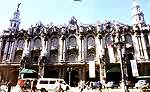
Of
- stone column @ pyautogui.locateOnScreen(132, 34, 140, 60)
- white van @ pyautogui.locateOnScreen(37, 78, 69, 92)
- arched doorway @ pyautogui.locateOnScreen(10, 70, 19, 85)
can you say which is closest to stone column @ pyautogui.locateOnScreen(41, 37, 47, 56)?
arched doorway @ pyautogui.locateOnScreen(10, 70, 19, 85)

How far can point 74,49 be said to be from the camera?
139 feet

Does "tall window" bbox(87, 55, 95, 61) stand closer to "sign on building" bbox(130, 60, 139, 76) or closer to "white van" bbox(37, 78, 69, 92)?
"sign on building" bbox(130, 60, 139, 76)

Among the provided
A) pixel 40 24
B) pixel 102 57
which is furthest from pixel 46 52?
pixel 102 57

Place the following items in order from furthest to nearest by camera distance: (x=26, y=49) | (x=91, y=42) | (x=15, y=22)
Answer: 1. (x=15, y=22)
2. (x=91, y=42)
3. (x=26, y=49)

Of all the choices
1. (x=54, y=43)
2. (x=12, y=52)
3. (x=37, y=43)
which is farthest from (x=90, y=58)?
(x=12, y=52)

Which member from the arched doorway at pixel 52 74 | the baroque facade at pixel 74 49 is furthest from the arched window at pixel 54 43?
the arched doorway at pixel 52 74

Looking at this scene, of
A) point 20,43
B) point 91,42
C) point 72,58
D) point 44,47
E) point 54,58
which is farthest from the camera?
point 20,43

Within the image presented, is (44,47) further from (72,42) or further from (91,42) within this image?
(91,42)

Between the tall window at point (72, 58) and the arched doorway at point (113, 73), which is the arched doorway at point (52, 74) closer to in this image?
the tall window at point (72, 58)

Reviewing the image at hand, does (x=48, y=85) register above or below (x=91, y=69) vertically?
below

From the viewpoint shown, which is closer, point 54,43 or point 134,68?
point 134,68

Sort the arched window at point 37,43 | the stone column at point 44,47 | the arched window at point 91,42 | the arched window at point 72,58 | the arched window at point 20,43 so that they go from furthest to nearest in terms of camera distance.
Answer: the arched window at point 20,43, the arched window at point 37,43, the arched window at point 91,42, the arched window at point 72,58, the stone column at point 44,47

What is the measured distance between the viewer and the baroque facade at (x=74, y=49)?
38.7 m

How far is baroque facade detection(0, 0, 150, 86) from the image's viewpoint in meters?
38.7
